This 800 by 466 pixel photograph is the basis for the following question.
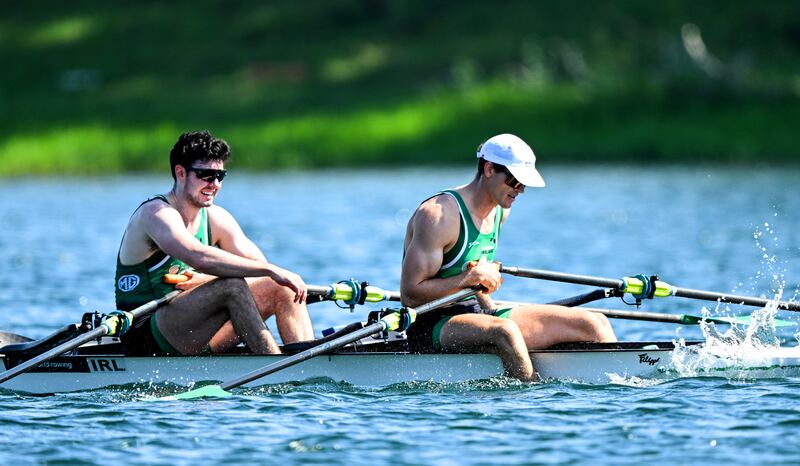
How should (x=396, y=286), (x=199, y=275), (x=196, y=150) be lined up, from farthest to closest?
(x=396, y=286), (x=199, y=275), (x=196, y=150)

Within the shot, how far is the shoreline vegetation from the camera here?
36.2 m

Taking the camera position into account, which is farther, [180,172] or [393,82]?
[393,82]

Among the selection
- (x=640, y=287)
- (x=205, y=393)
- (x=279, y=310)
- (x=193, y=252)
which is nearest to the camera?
(x=205, y=393)

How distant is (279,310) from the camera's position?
1134 cm

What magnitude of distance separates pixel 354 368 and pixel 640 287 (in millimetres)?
2384

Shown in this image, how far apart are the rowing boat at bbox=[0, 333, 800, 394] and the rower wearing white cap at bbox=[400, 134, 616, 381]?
5.5 inches

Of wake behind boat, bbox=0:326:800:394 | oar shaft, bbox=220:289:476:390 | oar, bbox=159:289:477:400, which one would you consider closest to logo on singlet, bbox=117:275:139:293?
wake behind boat, bbox=0:326:800:394

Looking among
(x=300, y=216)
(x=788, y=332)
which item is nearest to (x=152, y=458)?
(x=788, y=332)

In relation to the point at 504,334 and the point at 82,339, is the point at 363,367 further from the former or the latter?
the point at 82,339

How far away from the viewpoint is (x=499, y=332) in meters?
10.7

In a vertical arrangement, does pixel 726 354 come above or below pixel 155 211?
below

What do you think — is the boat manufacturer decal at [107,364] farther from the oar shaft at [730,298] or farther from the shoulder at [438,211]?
the oar shaft at [730,298]

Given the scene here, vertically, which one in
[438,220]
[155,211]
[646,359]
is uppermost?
[155,211]

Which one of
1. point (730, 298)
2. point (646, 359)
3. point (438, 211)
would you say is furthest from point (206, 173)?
point (730, 298)
